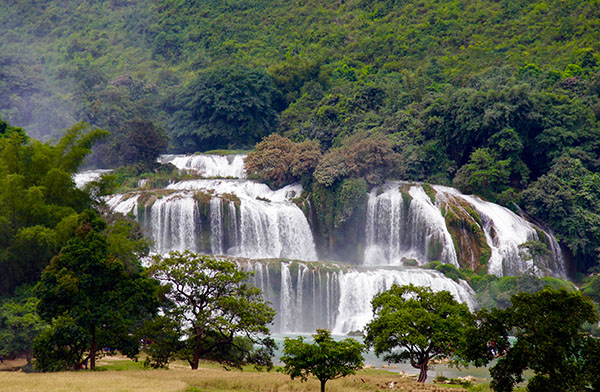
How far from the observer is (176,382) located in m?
24.4

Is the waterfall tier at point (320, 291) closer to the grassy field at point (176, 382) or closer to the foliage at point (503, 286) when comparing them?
the foliage at point (503, 286)

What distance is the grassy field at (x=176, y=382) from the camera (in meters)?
22.6

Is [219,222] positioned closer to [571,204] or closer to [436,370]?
[436,370]

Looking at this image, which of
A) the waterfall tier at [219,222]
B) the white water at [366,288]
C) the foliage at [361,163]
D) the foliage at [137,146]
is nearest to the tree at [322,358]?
the white water at [366,288]

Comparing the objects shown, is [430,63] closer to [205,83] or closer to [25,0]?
[205,83]

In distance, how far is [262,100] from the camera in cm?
7981

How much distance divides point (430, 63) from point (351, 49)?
13090mm

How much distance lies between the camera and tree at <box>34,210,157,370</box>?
2694 centimetres

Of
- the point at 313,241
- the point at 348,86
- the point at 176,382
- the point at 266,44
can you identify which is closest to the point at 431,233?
the point at 313,241

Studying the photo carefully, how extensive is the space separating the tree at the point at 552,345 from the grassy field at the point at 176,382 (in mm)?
4643

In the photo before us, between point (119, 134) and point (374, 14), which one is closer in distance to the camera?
point (119, 134)

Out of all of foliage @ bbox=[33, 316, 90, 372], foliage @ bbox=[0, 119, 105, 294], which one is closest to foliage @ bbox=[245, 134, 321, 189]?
foliage @ bbox=[0, 119, 105, 294]

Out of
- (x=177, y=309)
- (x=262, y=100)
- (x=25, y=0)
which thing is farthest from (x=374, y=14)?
(x=177, y=309)

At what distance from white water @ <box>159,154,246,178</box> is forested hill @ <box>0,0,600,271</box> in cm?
258
